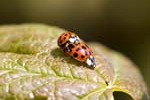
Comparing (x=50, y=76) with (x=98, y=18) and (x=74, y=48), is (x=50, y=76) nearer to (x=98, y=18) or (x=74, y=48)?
(x=74, y=48)

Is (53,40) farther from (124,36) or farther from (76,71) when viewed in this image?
(124,36)

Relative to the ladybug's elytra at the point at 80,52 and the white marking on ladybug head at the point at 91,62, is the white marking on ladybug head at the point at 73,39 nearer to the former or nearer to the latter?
the ladybug's elytra at the point at 80,52

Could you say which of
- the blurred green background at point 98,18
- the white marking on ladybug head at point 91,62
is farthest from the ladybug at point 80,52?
the blurred green background at point 98,18

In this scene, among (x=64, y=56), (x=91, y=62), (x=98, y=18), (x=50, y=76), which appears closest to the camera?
(x=50, y=76)

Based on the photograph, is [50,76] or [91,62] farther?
[91,62]

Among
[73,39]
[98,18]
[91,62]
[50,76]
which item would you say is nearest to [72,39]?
[73,39]

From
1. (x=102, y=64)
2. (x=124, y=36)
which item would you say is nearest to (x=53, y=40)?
(x=102, y=64)

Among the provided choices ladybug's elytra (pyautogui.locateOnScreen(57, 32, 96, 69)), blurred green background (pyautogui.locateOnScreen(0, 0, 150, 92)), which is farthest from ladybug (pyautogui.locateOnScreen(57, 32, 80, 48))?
blurred green background (pyautogui.locateOnScreen(0, 0, 150, 92))
